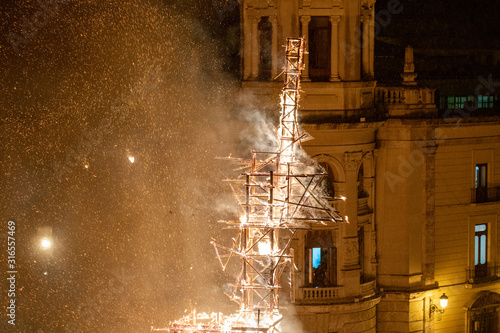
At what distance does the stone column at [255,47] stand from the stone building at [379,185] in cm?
3

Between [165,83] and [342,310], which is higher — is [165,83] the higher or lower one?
the higher one

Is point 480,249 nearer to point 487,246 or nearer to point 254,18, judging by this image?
point 487,246

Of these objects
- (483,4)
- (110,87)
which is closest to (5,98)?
(110,87)

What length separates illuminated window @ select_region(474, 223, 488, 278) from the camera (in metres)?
36.0

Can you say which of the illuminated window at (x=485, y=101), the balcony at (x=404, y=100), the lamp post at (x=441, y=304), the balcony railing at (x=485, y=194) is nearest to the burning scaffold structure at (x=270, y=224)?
the balcony at (x=404, y=100)

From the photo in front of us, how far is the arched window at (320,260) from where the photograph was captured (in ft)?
105

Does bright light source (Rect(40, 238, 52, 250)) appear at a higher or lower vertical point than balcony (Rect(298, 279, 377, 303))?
higher

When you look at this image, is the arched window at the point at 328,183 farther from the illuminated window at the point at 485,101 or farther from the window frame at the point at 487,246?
the illuminated window at the point at 485,101

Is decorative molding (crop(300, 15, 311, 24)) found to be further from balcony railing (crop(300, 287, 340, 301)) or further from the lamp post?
the lamp post

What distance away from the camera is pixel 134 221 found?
3072 centimetres

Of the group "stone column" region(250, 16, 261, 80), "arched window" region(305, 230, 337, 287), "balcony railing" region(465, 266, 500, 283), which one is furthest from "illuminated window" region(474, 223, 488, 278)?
"stone column" region(250, 16, 261, 80)

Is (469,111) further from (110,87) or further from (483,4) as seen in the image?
(110,87)

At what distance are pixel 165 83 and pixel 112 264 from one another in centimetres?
500

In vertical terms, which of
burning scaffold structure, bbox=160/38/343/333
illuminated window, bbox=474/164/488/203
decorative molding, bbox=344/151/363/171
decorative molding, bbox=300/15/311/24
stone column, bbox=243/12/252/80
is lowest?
burning scaffold structure, bbox=160/38/343/333
